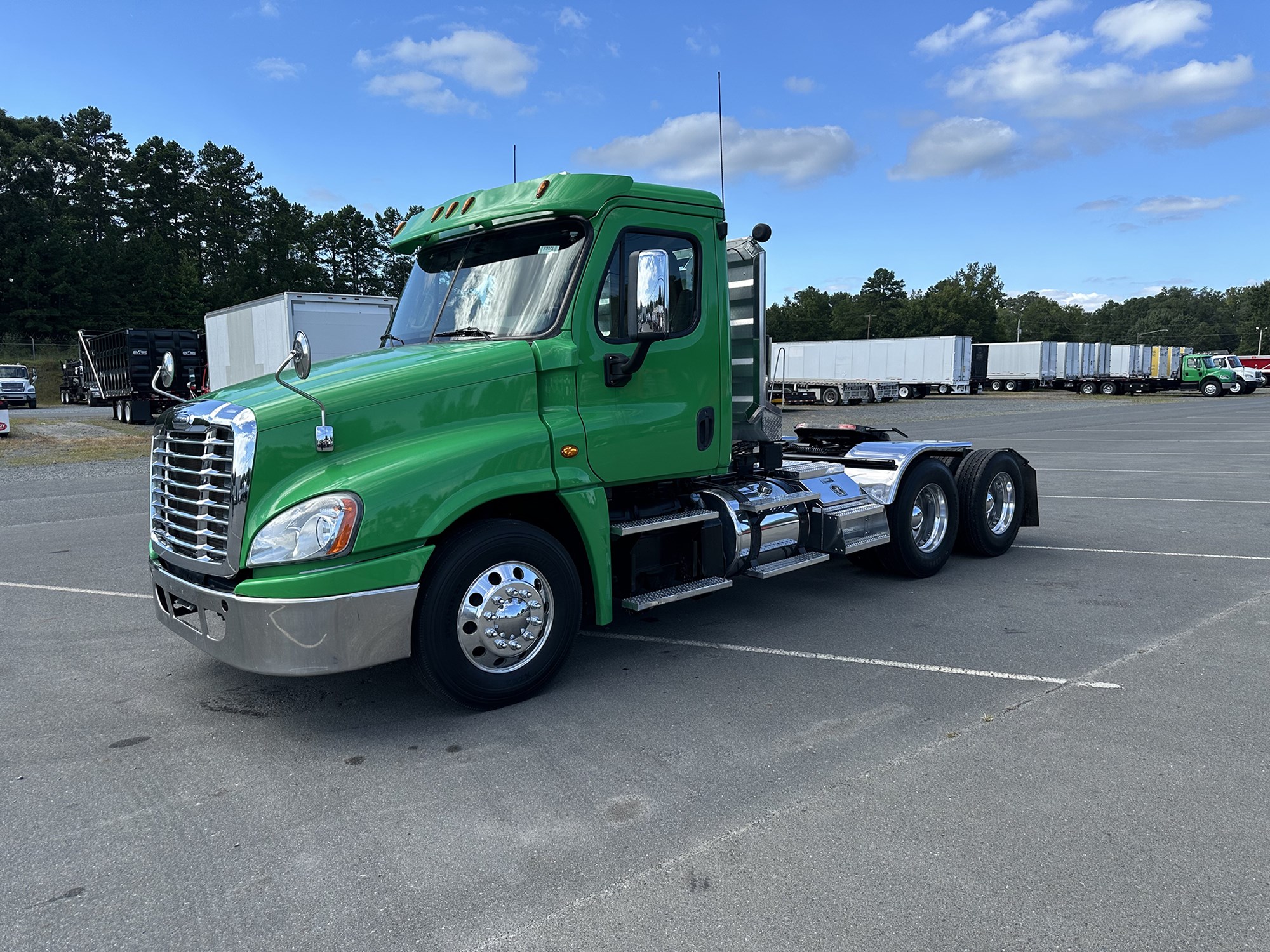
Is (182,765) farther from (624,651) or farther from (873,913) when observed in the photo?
(873,913)

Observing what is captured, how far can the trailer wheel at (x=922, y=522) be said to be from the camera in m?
6.93

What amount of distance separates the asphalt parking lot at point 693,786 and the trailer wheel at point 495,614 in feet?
0.64

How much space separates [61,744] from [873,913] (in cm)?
366

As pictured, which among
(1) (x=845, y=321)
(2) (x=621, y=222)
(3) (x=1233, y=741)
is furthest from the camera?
(1) (x=845, y=321)

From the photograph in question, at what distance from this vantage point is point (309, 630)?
A: 3820 mm

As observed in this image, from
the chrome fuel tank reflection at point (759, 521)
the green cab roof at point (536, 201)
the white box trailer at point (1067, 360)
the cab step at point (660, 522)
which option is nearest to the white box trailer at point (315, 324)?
the green cab roof at point (536, 201)

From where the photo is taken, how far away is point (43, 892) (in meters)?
2.87

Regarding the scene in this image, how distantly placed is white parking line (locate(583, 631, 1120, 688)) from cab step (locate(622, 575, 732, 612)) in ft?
1.32

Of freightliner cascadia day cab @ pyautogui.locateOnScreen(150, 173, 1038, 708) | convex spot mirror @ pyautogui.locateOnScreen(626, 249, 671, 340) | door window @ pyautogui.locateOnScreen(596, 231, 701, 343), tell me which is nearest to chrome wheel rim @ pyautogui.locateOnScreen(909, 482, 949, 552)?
freightliner cascadia day cab @ pyautogui.locateOnScreen(150, 173, 1038, 708)

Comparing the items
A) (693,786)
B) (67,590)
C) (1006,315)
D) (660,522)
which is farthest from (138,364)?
(1006,315)

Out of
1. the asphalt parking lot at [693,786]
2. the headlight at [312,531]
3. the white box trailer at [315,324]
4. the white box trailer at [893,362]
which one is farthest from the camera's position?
the white box trailer at [893,362]

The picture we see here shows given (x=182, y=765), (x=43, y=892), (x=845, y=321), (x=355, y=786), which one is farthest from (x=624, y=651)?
(x=845, y=321)

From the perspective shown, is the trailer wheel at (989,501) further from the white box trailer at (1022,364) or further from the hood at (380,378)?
the white box trailer at (1022,364)

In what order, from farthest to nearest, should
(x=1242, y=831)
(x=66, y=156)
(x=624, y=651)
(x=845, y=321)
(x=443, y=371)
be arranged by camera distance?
(x=845, y=321)
(x=66, y=156)
(x=624, y=651)
(x=443, y=371)
(x=1242, y=831)
